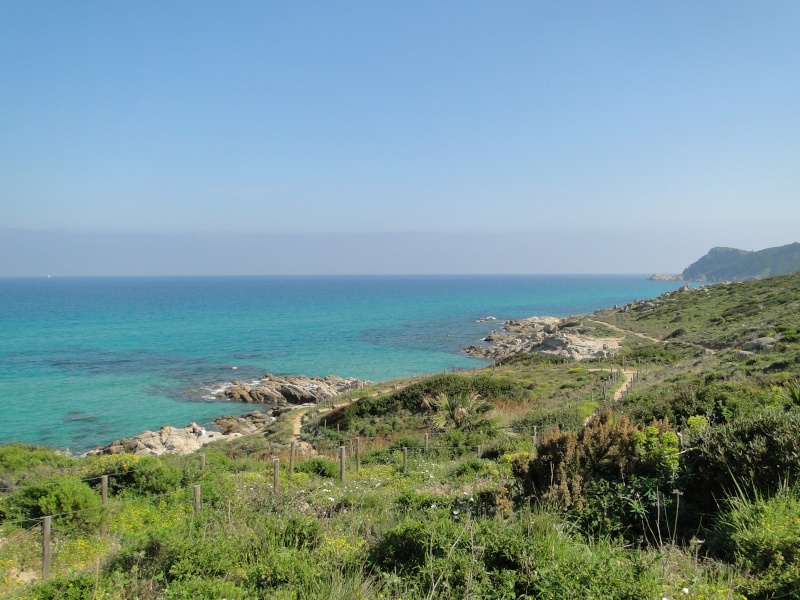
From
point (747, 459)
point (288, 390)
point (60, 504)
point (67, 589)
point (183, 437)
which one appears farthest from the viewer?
point (288, 390)

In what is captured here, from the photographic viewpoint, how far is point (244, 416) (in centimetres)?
3484

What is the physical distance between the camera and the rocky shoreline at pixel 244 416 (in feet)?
86.2

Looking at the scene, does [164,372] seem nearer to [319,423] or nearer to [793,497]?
[319,423]

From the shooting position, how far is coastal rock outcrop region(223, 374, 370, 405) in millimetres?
39562

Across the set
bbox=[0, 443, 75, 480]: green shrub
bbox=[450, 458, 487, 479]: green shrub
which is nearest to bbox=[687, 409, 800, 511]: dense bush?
bbox=[450, 458, 487, 479]: green shrub

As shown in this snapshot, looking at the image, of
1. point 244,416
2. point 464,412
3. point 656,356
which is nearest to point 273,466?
point 464,412

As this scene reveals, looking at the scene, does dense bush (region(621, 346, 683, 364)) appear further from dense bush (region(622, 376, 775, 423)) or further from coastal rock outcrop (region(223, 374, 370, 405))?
coastal rock outcrop (region(223, 374, 370, 405))

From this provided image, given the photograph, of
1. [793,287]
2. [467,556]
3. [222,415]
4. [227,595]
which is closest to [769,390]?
[467,556]

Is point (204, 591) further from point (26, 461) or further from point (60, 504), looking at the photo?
point (26, 461)

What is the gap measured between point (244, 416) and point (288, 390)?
6.06 meters

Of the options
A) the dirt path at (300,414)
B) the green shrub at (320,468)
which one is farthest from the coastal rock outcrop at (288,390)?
the green shrub at (320,468)

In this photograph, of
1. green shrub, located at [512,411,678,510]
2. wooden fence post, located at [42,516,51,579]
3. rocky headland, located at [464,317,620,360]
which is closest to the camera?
green shrub, located at [512,411,678,510]

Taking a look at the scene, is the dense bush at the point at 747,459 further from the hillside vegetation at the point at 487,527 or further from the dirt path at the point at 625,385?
the dirt path at the point at 625,385

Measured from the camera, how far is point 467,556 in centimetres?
453
